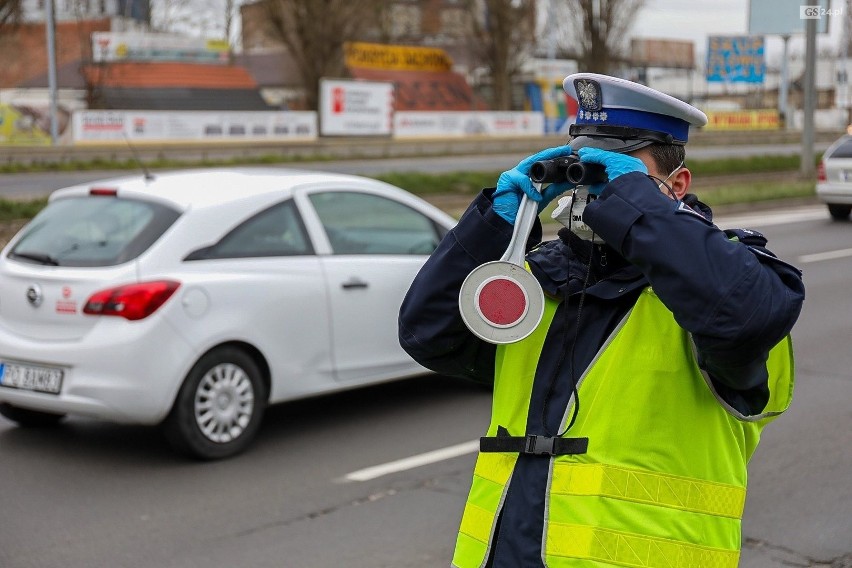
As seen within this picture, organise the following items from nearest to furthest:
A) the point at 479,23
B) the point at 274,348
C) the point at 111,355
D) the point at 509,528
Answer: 1. the point at 509,528
2. the point at 111,355
3. the point at 274,348
4. the point at 479,23

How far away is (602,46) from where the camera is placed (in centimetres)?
5847

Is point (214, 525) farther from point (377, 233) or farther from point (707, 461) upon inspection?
point (707, 461)

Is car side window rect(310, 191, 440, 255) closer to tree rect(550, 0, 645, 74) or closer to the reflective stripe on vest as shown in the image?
the reflective stripe on vest

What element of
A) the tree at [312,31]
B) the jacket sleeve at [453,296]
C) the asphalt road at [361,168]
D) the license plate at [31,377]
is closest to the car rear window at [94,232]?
the license plate at [31,377]

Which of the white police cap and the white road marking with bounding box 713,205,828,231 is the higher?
the white police cap

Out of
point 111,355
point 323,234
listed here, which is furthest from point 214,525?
point 323,234

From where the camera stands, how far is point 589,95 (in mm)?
2285

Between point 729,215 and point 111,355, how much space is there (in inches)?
633

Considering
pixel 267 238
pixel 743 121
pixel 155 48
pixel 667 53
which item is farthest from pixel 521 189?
pixel 667 53

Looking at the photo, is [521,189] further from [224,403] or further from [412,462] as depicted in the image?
[224,403]

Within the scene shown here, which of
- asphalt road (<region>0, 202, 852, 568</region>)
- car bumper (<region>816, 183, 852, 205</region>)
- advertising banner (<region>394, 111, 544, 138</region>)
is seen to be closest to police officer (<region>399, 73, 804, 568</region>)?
asphalt road (<region>0, 202, 852, 568</region>)

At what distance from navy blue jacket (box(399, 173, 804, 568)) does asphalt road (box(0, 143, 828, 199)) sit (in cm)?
1782

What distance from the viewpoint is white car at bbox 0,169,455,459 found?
6082 millimetres

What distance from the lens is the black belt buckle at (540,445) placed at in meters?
2.16
